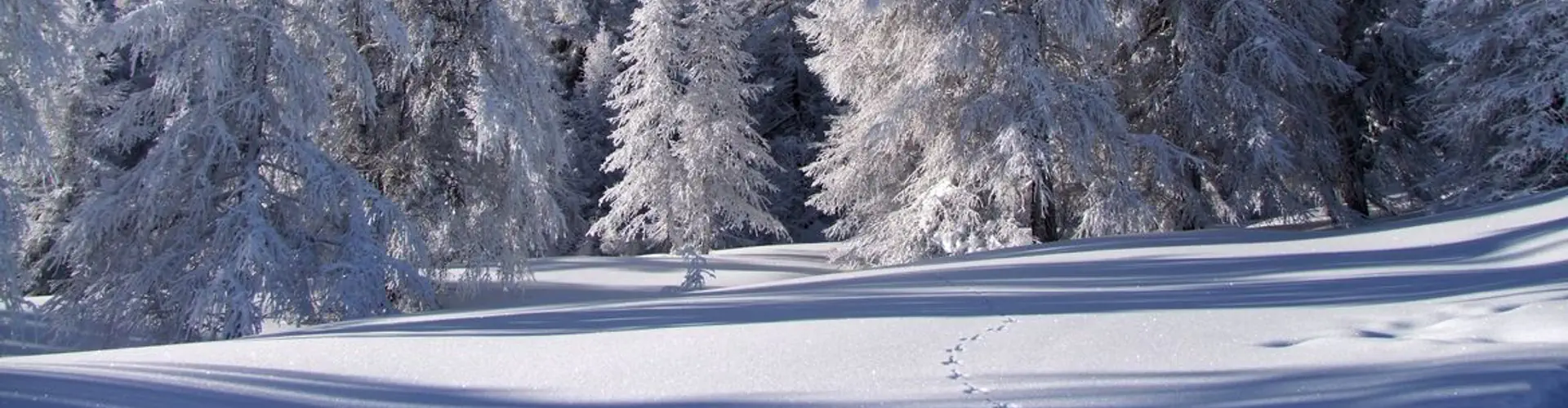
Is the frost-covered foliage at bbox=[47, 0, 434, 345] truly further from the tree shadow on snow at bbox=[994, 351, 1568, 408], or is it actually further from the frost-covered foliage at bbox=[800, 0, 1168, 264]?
the tree shadow on snow at bbox=[994, 351, 1568, 408]

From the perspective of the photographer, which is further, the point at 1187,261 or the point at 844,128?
the point at 844,128

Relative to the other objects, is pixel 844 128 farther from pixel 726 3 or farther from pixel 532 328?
pixel 532 328

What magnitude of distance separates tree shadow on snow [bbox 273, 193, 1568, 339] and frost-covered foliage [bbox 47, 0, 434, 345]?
349 cm

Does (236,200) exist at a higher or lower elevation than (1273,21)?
lower

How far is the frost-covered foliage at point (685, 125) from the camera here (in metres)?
24.8

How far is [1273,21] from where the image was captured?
18.7m

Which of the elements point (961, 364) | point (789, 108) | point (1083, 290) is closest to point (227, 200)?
point (1083, 290)

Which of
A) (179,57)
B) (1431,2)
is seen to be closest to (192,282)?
(179,57)

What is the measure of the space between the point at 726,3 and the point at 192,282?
14.7m

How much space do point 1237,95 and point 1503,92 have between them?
11.9 feet

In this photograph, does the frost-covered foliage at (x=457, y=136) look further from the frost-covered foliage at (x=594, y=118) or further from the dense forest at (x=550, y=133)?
the frost-covered foliage at (x=594, y=118)

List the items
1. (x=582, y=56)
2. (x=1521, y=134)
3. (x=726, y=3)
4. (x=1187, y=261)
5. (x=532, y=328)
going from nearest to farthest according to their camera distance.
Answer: (x=532, y=328) → (x=1187, y=261) → (x=1521, y=134) → (x=726, y=3) → (x=582, y=56)

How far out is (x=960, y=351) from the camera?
20.7 ft

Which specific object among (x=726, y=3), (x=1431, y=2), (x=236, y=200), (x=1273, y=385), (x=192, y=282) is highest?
(x=726, y=3)
